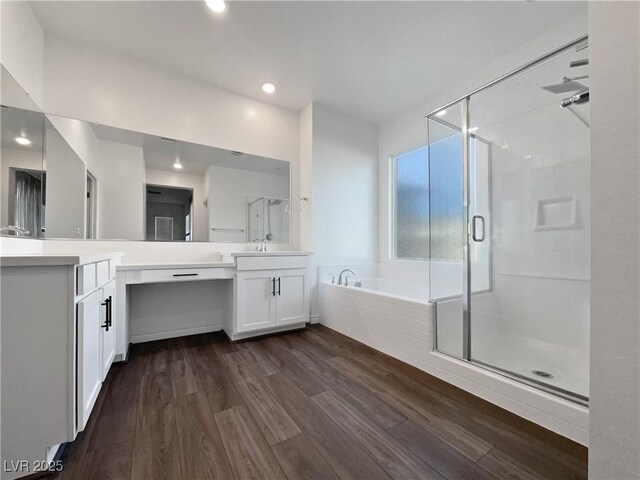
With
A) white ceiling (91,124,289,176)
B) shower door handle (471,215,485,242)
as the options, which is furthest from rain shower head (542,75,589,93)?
white ceiling (91,124,289,176)

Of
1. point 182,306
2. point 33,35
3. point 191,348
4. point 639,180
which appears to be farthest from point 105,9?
point 639,180

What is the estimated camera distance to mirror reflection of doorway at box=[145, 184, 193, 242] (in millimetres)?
2570

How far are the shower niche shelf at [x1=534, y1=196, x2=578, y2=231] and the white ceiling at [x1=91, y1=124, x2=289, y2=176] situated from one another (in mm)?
2726

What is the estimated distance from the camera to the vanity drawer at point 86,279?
3.69 ft

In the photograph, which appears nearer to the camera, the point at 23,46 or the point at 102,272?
the point at 102,272

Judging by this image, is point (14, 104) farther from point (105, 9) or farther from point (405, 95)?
point (405, 95)

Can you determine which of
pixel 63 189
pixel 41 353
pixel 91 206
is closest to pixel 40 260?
pixel 41 353

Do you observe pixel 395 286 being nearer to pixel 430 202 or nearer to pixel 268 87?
pixel 430 202

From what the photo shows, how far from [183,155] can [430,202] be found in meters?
2.56

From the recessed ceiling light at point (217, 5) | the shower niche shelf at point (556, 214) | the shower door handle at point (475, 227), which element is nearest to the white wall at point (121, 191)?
the recessed ceiling light at point (217, 5)

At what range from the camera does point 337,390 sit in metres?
1.68

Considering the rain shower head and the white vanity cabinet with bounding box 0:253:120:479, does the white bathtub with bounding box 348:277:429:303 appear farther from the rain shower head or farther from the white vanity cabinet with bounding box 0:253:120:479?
the white vanity cabinet with bounding box 0:253:120:479

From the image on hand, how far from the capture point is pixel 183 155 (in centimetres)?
272

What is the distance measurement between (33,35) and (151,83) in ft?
2.54
